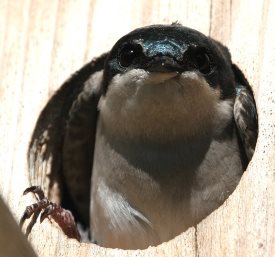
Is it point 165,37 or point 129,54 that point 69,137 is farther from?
point 165,37

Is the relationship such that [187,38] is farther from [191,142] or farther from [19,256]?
[19,256]

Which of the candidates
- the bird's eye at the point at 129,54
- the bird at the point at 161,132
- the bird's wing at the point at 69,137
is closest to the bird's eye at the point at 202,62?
the bird at the point at 161,132

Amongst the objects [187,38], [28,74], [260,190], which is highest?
[187,38]

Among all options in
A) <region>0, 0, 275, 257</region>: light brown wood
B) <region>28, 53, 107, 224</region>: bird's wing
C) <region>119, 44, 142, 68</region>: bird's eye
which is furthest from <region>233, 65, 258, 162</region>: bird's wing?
<region>28, 53, 107, 224</region>: bird's wing

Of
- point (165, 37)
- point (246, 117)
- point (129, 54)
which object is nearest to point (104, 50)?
point (129, 54)

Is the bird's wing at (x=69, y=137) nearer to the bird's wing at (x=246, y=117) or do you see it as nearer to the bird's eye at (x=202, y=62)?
the bird's eye at (x=202, y=62)

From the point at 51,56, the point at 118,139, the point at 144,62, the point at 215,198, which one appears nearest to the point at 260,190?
the point at 215,198

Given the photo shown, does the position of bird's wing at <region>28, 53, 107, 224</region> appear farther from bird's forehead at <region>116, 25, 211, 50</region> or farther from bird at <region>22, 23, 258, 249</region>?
bird's forehead at <region>116, 25, 211, 50</region>
